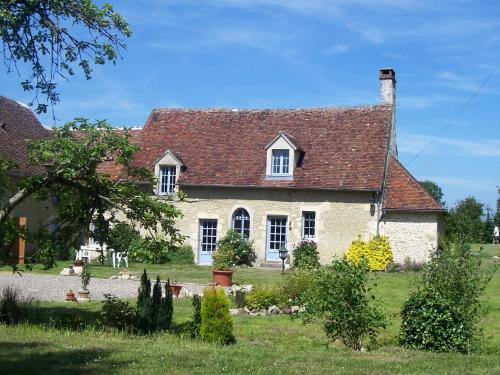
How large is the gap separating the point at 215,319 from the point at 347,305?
6.83 feet

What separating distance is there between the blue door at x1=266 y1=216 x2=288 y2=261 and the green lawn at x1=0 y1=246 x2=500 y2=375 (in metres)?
14.9

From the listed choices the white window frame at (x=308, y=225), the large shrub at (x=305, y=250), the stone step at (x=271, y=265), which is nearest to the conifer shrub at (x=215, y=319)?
the large shrub at (x=305, y=250)

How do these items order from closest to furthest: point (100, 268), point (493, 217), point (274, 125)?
point (100, 268) < point (274, 125) < point (493, 217)

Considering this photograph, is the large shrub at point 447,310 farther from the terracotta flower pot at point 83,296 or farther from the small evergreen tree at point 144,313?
the terracotta flower pot at point 83,296

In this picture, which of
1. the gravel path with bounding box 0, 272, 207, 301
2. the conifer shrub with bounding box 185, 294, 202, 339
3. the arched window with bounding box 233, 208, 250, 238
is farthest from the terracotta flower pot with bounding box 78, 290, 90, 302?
the arched window with bounding box 233, 208, 250, 238

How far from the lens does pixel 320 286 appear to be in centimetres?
1030

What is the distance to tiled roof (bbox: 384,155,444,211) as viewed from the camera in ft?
83.2


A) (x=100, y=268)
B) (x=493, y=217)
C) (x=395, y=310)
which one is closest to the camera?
(x=395, y=310)

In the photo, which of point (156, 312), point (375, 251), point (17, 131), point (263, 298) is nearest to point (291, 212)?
point (375, 251)

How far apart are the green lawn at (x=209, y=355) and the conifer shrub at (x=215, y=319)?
11.0 inches

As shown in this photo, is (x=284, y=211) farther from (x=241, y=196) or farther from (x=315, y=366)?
(x=315, y=366)

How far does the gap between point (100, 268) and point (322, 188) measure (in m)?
8.95

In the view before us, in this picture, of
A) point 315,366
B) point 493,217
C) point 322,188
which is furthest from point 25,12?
point 493,217

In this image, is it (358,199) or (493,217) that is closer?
(358,199)
